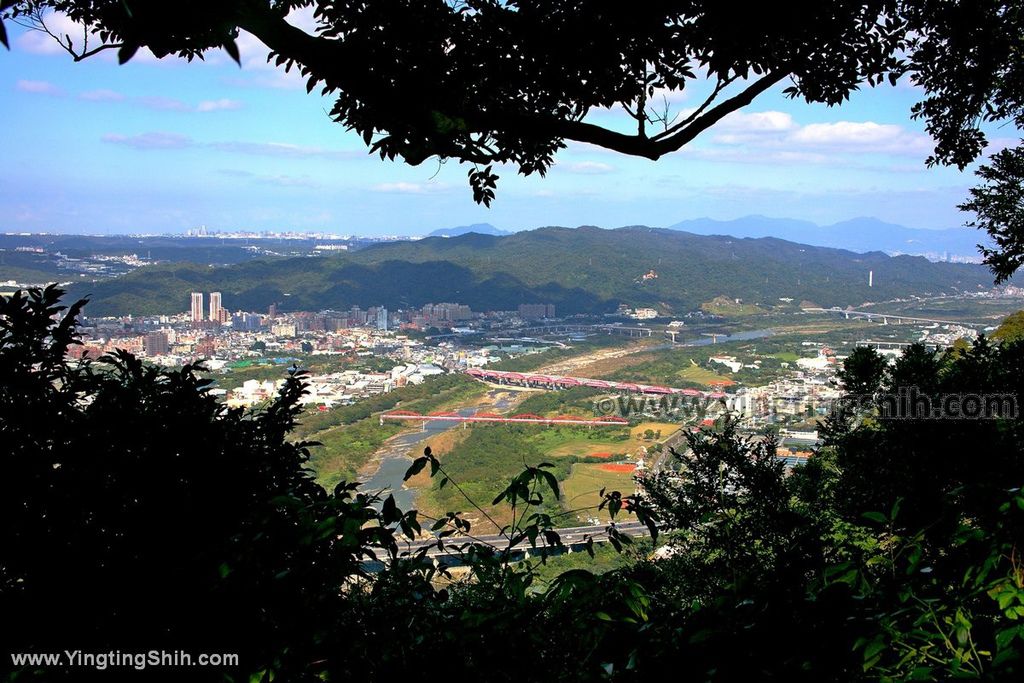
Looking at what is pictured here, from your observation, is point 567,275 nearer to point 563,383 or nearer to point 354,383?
point 563,383

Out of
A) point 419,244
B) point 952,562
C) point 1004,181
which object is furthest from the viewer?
point 419,244

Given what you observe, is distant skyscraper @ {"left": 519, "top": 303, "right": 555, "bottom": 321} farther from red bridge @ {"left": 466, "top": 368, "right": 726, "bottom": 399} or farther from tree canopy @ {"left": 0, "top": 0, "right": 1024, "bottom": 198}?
tree canopy @ {"left": 0, "top": 0, "right": 1024, "bottom": 198}

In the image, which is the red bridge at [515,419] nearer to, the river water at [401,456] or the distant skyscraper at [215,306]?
the river water at [401,456]

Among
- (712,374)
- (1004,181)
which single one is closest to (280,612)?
(1004,181)

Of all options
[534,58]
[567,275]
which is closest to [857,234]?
[567,275]

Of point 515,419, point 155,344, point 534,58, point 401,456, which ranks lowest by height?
point 515,419

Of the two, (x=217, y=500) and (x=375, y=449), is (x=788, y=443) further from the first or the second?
(x=217, y=500)
